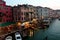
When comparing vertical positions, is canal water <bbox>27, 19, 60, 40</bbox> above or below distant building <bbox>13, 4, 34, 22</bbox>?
below

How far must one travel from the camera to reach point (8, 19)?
33031 millimetres

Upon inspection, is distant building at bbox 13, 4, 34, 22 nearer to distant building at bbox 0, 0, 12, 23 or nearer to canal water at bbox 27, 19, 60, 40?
distant building at bbox 0, 0, 12, 23

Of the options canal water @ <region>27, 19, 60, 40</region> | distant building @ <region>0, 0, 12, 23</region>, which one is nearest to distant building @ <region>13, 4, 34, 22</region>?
distant building @ <region>0, 0, 12, 23</region>

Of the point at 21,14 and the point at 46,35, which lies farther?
the point at 21,14

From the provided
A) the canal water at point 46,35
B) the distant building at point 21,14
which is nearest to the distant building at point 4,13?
the distant building at point 21,14

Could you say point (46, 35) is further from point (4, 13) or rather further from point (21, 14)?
point (21, 14)

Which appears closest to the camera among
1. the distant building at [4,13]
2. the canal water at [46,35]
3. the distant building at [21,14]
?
the canal water at [46,35]

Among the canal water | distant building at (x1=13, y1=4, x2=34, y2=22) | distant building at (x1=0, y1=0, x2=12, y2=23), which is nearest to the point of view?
the canal water

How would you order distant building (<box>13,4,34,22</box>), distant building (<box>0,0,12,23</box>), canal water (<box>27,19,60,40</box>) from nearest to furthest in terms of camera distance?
canal water (<box>27,19,60,40</box>), distant building (<box>0,0,12,23</box>), distant building (<box>13,4,34,22</box>)

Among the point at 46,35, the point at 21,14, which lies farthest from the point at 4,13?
the point at 46,35

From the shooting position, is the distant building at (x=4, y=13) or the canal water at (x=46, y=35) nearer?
the canal water at (x=46, y=35)

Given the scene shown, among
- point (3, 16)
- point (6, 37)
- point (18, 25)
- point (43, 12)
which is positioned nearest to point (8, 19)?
point (3, 16)

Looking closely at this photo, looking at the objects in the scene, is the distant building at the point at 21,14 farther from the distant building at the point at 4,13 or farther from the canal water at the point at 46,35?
the canal water at the point at 46,35

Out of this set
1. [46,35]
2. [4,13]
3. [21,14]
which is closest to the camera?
[46,35]
